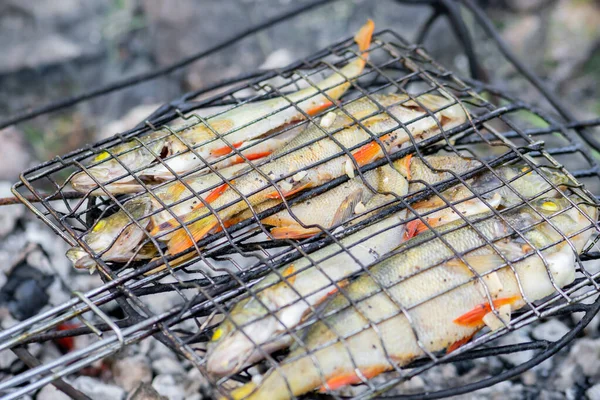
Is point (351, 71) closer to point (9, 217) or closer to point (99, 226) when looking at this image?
point (99, 226)

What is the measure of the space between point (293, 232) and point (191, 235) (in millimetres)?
332

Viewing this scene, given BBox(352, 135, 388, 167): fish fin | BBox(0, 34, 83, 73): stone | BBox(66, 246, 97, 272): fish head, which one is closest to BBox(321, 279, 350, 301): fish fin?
BBox(352, 135, 388, 167): fish fin

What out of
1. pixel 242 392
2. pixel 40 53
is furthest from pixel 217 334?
pixel 40 53

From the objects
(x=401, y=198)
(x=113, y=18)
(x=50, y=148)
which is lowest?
(x=401, y=198)

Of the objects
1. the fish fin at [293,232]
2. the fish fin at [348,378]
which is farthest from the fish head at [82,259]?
the fish fin at [348,378]

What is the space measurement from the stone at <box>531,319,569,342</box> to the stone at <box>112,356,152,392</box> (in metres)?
1.82

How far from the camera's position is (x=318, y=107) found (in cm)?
246

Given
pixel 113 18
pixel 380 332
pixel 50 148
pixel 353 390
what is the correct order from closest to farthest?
pixel 380 332 → pixel 353 390 → pixel 50 148 → pixel 113 18

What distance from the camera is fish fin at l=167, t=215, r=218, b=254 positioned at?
1946 millimetres

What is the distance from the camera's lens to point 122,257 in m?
1.96

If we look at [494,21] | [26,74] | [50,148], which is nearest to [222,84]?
[50,148]

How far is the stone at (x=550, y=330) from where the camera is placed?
2.87 metres

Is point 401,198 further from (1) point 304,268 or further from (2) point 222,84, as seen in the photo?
(2) point 222,84

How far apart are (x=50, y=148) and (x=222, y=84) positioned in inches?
101
